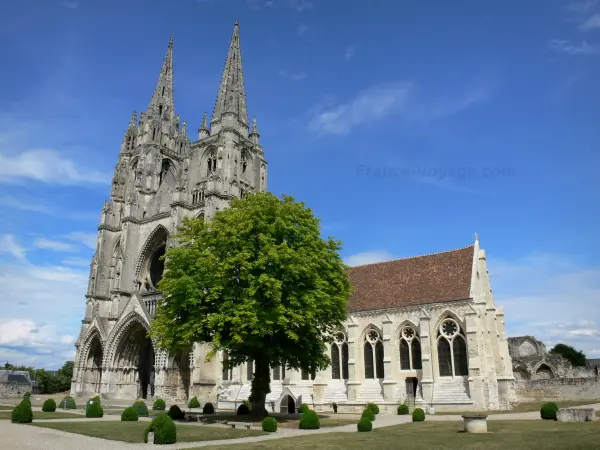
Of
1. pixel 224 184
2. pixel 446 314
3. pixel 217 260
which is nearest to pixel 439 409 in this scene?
pixel 446 314

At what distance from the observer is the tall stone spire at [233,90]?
176ft

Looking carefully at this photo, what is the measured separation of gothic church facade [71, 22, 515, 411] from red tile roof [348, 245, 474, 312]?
11 centimetres

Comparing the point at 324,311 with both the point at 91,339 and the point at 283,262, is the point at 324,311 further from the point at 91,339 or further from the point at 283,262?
the point at 91,339

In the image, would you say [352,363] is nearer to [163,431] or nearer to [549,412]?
[549,412]

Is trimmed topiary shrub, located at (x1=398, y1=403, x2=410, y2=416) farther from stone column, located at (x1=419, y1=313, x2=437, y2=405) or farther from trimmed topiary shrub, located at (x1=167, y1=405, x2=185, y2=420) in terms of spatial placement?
trimmed topiary shrub, located at (x1=167, y1=405, x2=185, y2=420)

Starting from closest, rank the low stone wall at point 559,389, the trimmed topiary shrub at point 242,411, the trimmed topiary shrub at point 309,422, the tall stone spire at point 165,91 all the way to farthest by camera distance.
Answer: the trimmed topiary shrub at point 309,422, the trimmed topiary shrub at point 242,411, the low stone wall at point 559,389, the tall stone spire at point 165,91

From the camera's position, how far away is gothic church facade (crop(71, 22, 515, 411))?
3281cm

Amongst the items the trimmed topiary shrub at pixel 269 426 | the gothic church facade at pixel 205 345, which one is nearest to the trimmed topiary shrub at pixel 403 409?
the gothic church facade at pixel 205 345

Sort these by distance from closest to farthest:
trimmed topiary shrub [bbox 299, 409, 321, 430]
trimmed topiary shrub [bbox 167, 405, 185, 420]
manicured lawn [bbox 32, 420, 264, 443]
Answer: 1. manicured lawn [bbox 32, 420, 264, 443]
2. trimmed topiary shrub [bbox 299, 409, 321, 430]
3. trimmed topiary shrub [bbox 167, 405, 185, 420]

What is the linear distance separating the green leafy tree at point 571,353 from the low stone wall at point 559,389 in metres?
40.7

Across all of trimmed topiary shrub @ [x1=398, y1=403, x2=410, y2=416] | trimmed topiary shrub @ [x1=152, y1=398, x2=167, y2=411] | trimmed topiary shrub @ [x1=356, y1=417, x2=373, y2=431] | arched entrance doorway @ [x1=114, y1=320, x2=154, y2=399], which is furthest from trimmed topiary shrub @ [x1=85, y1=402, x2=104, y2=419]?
arched entrance doorway @ [x1=114, y1=320, x2=154, y2=399]

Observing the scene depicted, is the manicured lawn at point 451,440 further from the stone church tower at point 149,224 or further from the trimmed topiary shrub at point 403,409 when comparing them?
the stone church tower at point 149,224

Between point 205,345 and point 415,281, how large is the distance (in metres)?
18.8

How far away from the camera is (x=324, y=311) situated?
24.6 metres
